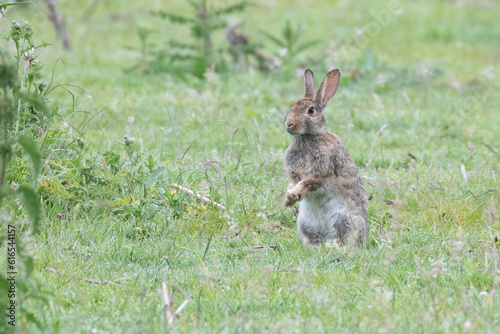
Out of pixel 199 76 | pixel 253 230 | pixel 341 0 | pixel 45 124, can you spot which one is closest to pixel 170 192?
pixel 253 230

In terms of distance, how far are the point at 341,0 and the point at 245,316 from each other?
17851mm

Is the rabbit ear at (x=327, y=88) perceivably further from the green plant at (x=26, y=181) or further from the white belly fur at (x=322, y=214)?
the green plant at (x=26, y=181)

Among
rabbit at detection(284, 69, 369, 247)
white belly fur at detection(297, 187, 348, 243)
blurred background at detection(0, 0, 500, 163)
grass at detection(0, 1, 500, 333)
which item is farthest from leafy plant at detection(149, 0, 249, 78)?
white belly fur at detection(297, 187, 348, 243)

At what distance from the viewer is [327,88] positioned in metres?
5.17

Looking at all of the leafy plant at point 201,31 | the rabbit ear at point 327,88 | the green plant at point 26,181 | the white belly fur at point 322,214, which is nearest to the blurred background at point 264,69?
the leafy plant at point 201,31

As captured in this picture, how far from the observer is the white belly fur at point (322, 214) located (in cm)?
484

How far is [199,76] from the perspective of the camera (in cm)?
1091

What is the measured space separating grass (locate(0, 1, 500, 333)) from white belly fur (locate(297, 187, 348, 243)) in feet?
0.66

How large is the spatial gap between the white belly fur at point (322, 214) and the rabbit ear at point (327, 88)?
69 cm

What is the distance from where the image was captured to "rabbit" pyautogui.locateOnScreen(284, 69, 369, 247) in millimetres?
4809

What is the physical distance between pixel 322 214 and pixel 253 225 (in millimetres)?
570

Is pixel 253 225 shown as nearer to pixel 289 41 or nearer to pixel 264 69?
pixel 289 41

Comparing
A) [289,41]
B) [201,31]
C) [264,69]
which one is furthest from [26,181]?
[264,69]

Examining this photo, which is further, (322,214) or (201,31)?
(201,31)
